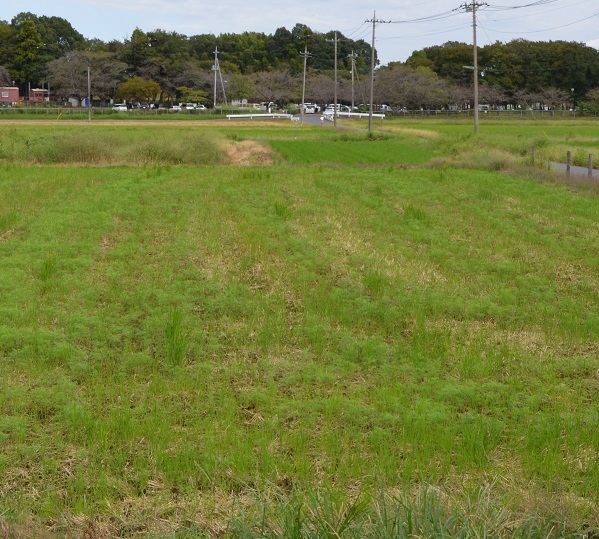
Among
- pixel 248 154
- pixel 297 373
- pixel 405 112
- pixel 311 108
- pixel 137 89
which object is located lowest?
pixel 297 373

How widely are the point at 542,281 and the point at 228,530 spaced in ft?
24.2

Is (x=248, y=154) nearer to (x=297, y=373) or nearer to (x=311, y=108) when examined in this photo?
(x=297, y=373)

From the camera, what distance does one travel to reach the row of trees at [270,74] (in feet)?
258

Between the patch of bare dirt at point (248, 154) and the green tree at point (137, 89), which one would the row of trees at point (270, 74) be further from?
the patch of bare dirt at point (248, 154)

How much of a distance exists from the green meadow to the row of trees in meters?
67.1

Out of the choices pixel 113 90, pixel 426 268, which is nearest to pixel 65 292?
pixel 426 268

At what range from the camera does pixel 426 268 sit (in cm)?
1094

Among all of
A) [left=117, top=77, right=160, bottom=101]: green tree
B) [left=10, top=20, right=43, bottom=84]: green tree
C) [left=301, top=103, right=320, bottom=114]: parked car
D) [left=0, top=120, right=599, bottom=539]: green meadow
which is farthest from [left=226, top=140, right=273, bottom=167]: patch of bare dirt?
[left=301, top=103, right=320, bottom=114]: parked car

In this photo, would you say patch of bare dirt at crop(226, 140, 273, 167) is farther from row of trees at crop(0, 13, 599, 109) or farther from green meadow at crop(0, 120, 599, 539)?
row of trees at crop(0, 13, 599, 109)

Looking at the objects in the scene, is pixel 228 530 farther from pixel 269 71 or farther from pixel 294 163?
pixel 269 71

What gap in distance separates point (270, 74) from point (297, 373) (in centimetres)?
9094

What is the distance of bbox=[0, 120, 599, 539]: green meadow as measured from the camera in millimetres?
4305

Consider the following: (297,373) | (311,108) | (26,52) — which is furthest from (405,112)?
(297,373)

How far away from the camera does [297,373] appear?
681cm
